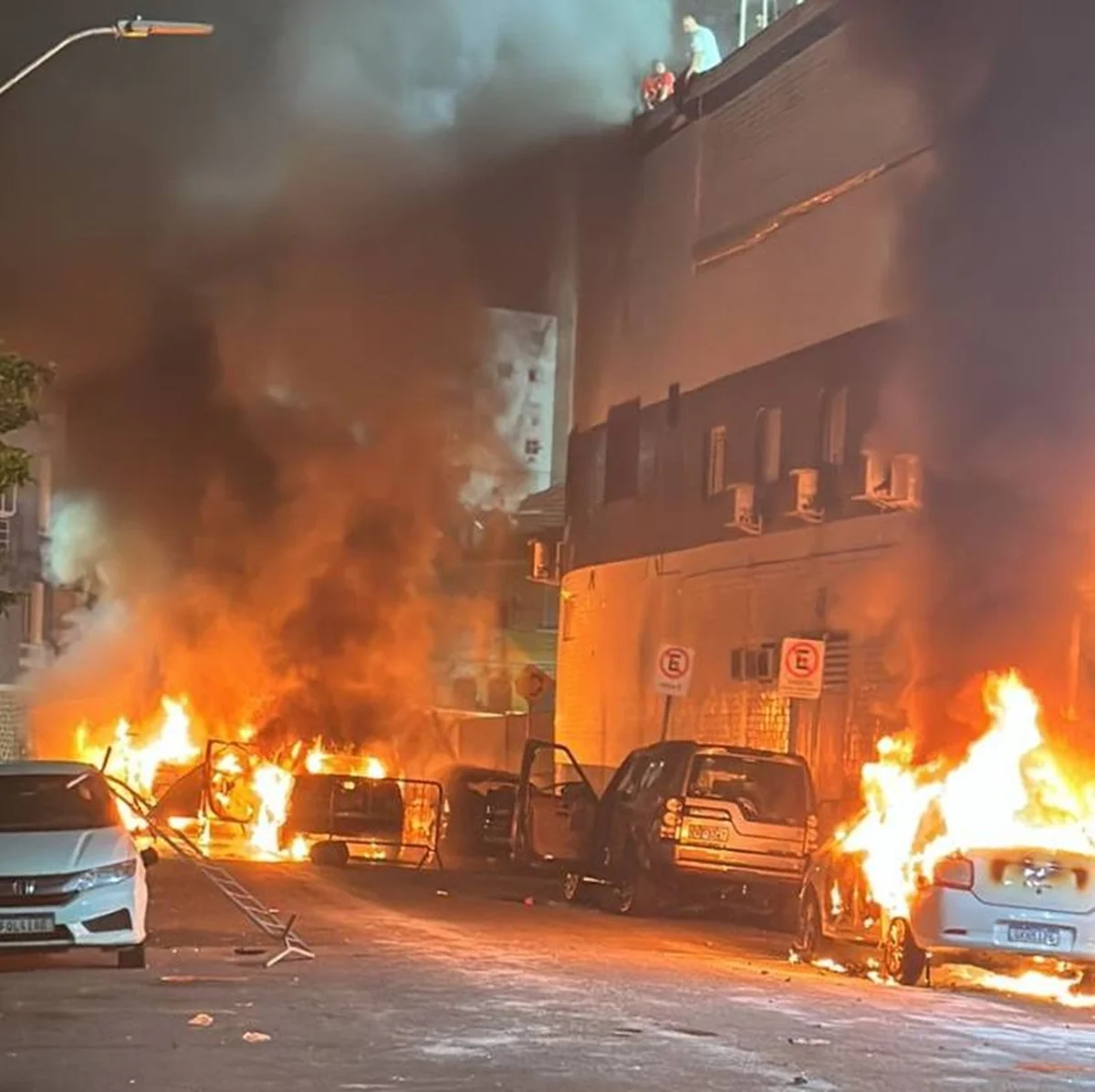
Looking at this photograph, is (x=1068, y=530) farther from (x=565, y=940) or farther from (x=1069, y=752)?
(x=565, y=940)

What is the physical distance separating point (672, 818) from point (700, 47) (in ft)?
47.2

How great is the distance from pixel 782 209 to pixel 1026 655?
29.5ft

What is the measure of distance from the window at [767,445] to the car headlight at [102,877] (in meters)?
12.9

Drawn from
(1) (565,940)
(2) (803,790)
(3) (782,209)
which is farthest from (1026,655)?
(3) (782,209)

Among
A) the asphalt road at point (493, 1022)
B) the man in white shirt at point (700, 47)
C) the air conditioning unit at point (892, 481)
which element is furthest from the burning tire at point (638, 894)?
the man in white shirt at point (700, 47)

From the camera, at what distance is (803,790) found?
57.2 feet

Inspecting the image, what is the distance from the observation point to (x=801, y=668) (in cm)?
1878

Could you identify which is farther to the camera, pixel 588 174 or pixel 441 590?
pixel 441 590

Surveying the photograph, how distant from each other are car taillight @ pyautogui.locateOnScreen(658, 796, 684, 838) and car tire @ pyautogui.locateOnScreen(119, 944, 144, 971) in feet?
20.2

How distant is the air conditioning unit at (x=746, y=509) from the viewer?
23.8m

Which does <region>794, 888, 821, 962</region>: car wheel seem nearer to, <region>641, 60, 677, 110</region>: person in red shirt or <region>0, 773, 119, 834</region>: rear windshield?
<region>0, 773, 119, 834</region>: rear windshield

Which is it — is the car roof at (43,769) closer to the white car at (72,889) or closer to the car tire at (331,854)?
the white car at (72,889)

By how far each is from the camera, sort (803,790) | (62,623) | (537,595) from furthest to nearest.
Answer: (537,595), (62,623), (803,790)

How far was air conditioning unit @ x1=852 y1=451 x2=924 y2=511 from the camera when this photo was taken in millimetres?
19719
